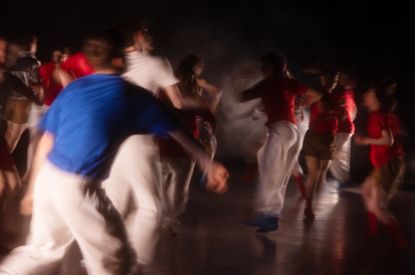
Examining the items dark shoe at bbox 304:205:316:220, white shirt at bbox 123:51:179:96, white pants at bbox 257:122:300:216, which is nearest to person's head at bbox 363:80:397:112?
white pants at bbox 257:122:300:216

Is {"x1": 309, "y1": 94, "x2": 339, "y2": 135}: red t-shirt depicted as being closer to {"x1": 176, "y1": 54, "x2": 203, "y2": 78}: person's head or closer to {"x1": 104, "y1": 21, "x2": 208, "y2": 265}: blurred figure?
{"x1": 176, "y1": 54, "x2": 203, "y2": 78}: person's head

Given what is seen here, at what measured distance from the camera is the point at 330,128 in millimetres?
8805

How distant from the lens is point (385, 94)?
23.4ft

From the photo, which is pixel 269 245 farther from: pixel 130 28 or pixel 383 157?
pixel 130 28

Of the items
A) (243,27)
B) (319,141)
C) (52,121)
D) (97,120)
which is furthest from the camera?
(243,27)

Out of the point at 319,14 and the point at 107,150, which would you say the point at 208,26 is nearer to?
the point at 319,14

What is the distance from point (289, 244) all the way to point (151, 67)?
2205mm

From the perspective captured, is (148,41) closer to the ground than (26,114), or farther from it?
farther from it

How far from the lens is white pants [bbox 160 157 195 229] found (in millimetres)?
7168

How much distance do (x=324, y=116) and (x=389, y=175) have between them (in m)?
1.74

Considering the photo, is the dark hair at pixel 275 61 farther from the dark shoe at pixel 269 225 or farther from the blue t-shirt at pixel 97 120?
the blue t-shirt at pixel 97 120

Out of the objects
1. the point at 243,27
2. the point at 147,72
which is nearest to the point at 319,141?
the point at 147,72

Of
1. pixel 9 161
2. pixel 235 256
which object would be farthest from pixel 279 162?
pixel 9 161

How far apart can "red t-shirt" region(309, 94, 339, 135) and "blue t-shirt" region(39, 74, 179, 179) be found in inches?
188
